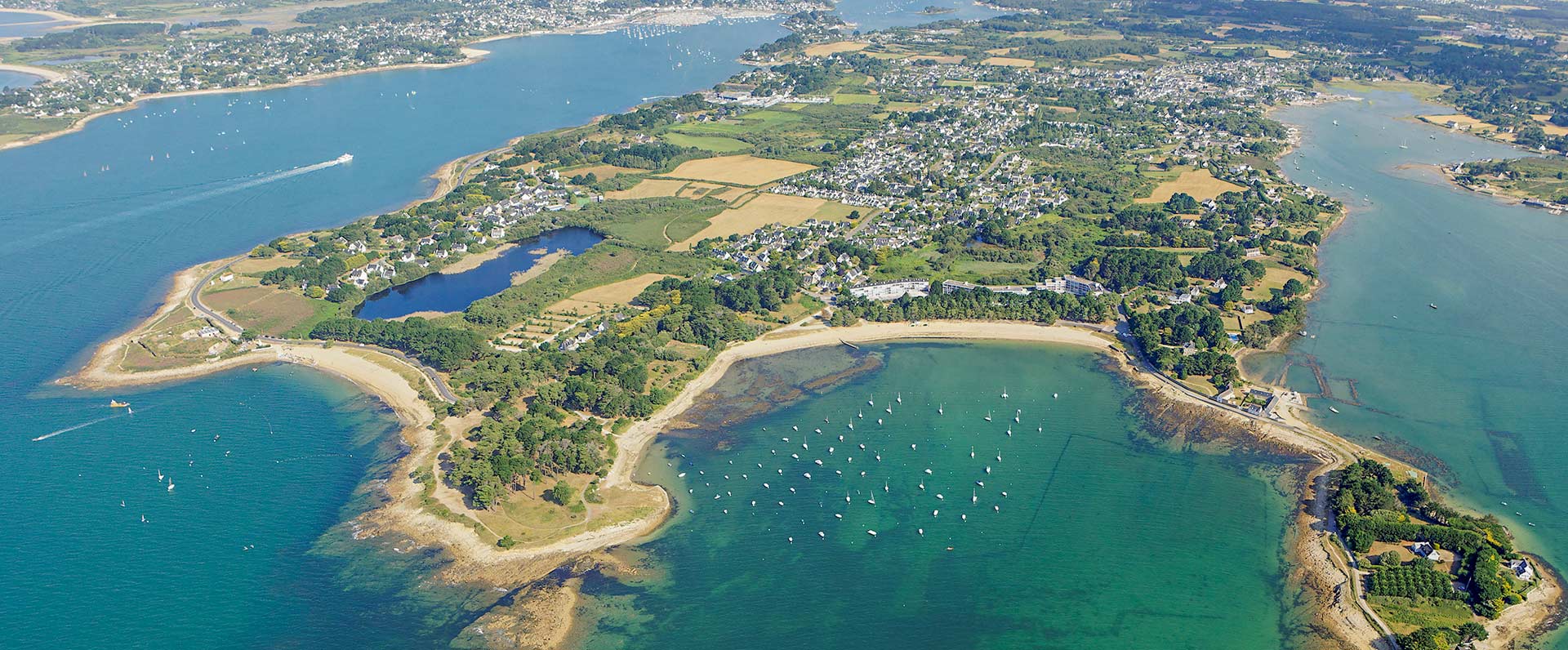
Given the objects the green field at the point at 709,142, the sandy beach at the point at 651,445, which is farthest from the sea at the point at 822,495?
the green field at the point at 709,142

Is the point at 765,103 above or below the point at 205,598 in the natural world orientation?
above

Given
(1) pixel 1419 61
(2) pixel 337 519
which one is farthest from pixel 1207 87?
(2) pixel 337 519

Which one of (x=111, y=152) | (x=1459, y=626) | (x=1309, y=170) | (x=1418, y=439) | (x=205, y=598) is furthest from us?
(x=111, y=152)

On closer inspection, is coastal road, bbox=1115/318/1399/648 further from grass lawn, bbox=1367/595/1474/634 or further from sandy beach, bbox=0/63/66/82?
sandy beach, bbox=0/63/66/82

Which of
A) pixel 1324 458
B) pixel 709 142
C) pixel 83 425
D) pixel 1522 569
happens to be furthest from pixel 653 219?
pixel 1522 569

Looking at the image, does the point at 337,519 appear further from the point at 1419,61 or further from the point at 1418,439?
the point at 1419,61
